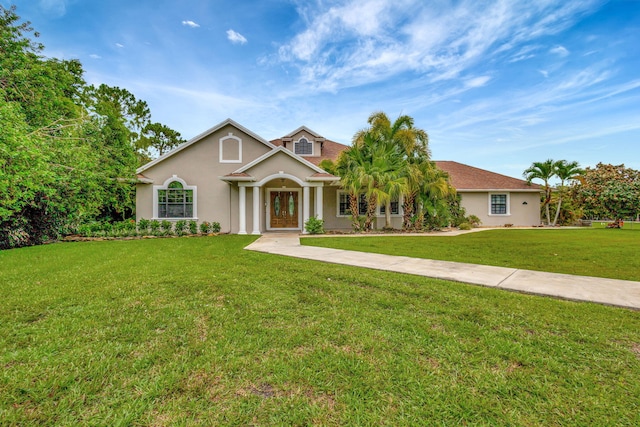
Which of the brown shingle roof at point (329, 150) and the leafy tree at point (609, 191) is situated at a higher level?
the brown shingle roof at point (329, 150)

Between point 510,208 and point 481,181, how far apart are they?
112 inches

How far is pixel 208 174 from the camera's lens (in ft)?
52.6

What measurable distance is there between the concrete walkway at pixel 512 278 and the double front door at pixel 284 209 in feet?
30.0

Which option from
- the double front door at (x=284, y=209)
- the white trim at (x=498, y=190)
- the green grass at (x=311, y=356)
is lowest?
the green grass at (x=311, y=356)

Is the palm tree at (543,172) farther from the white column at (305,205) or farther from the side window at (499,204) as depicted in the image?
the white column at (305,205)

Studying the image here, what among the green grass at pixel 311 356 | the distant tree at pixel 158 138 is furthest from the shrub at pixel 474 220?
the distant tree at pixel 158 138

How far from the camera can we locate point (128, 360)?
2.82 m

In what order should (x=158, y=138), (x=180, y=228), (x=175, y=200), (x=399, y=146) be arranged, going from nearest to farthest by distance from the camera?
(x=180, y=228) → (x=175, y=200) → (x=399, y=146) → (x=158, y=138)

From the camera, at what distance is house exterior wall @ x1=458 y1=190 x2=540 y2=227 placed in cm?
2117

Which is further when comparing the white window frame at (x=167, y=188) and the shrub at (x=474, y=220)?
the shrub at (x=474, y=220)

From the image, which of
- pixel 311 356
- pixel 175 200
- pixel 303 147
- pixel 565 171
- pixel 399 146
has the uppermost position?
pixel 303 147

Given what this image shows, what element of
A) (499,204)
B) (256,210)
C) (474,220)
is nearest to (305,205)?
(256,210)

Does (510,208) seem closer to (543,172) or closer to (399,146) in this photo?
(543,172)

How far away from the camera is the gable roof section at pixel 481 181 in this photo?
2100 centimetres
